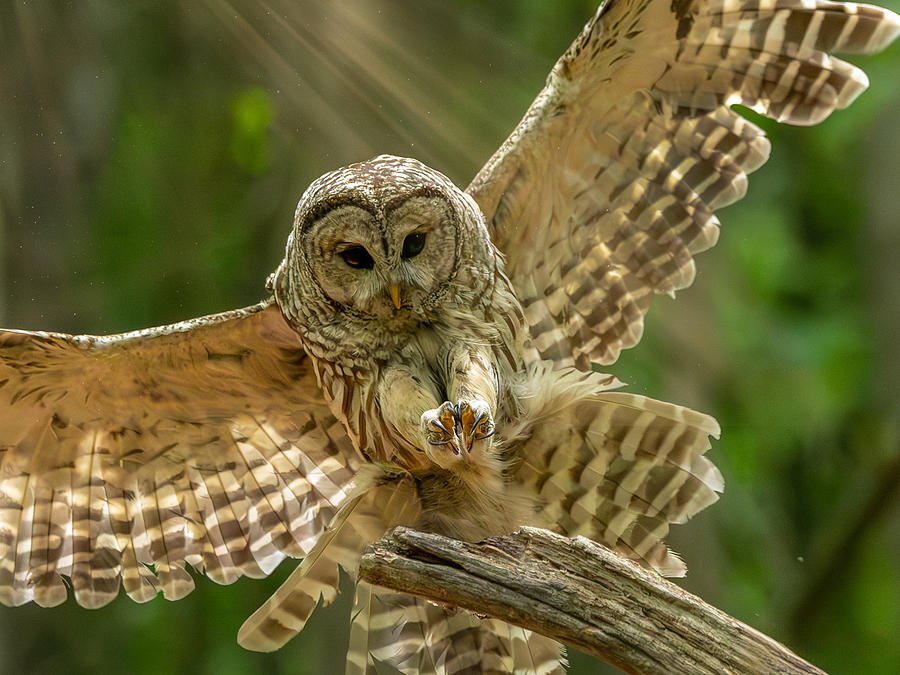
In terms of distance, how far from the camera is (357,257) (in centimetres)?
343

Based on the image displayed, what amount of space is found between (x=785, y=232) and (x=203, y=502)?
A: 4152 mm

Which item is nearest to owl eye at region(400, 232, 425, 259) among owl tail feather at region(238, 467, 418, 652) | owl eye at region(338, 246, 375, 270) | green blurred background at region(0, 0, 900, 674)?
owl eye at region(338, 246, 375, 270)

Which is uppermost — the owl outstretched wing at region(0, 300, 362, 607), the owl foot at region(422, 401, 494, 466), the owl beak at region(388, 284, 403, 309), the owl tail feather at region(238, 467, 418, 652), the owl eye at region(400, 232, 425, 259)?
the owl eye at region(400, 232, 425, 259)

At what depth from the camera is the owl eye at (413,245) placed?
11.2 feet

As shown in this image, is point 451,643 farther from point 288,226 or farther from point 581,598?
point 288,226

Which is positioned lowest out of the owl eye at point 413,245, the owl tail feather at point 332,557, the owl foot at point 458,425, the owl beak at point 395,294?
the owl tail feather at point 332,557

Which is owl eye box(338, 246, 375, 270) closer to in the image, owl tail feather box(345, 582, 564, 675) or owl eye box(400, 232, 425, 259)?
owl eye box(400, 232, 425, 259)

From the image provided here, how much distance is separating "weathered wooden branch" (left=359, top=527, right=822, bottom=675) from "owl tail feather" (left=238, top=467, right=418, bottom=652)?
2.37 feet

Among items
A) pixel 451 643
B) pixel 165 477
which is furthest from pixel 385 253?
pixel 165 477

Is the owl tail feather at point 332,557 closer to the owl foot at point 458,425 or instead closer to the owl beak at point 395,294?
the owl foot at point 458,425

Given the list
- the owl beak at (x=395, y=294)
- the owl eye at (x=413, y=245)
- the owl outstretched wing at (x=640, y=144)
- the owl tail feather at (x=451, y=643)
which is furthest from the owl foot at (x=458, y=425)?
the owl outstretched wing at (x=640, y=144)

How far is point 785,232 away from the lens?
22.0 feet

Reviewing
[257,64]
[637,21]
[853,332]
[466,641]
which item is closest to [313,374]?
[466,641]

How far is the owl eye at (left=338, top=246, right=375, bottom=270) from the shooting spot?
3416mm
